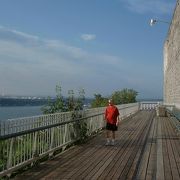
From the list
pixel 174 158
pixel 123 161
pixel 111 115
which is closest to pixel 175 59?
pixel 111 115

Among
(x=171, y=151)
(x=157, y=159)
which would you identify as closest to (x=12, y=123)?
(x=157, y=159)

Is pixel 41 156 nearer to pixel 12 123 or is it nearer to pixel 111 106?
pixel 12 123

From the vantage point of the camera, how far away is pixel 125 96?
201 feet

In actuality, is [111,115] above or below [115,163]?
above

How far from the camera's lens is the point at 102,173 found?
37.2ft

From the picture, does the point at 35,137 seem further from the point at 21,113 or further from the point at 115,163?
the point at 21,113

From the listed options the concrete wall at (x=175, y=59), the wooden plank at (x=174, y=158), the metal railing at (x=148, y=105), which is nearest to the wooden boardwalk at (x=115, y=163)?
the wooden plank at (x=174, y=158)

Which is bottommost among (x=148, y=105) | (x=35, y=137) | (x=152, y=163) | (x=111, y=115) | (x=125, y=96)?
(x=152, y=163)

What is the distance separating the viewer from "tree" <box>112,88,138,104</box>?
59.5 meters

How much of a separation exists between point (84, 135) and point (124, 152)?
383cm

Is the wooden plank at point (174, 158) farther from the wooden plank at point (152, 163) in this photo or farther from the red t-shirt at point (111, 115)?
the red t-shirt at point (111, 115)

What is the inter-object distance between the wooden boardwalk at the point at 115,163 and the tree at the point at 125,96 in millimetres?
40732

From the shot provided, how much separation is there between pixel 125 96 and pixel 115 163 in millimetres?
48423

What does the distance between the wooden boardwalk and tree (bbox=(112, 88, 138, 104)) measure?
134ft
